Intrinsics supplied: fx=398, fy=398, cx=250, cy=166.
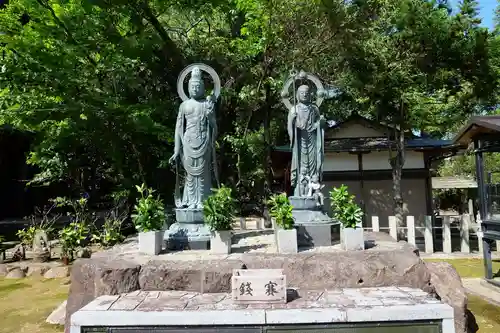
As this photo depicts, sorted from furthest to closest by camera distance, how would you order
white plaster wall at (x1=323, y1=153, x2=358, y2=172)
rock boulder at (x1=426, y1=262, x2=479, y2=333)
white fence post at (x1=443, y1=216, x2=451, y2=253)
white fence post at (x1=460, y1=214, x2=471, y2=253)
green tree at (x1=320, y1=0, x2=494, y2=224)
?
1. white plaster wall at (x1=323, y1=153, x2=358, y2=172)
2. white fence post at (x1=460, y1=214, x2=471, y2=253)
3. white fence post at (x1=443, y1=216, x2=451, y2=253)
4. green tree at (x1=320, y1=0, x2=494, y2=224)
5. rock boulder at (x1=426, y1=262, x2=479, y2=333)

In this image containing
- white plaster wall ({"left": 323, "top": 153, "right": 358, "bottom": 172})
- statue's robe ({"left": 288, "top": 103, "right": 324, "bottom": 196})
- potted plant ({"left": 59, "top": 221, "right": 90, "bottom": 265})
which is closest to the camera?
statue's robe ({"left": 288, "top": 103, "right": 324, "bottom": 196})

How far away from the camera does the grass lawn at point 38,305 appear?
6613 millimetres

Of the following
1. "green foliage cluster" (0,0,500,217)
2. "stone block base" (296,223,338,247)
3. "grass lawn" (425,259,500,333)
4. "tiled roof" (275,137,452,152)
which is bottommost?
"grass lawn" (425,259,500,333)

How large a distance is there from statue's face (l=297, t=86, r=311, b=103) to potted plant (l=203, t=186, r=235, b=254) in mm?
2547

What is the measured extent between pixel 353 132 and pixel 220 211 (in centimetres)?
996

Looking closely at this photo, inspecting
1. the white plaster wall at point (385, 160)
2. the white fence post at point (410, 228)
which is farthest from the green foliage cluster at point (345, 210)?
the white plaster wall at point (385, 160)

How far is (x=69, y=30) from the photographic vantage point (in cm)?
1120

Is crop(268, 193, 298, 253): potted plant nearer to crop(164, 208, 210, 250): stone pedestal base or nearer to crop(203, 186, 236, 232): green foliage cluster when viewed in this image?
crop(203, 186, 236, 232): green foliage cluster

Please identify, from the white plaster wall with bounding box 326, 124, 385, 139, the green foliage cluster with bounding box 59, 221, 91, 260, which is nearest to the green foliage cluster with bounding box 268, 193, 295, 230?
the green foliage cluster with bounding box 59, 221, 91, 260

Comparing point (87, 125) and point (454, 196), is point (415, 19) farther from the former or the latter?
point (454, 196)

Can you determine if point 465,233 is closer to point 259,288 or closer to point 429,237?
point 429,237

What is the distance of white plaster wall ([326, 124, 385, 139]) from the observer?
586 inches

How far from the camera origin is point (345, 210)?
638 cm

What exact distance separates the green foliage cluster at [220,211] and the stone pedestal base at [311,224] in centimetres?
135
